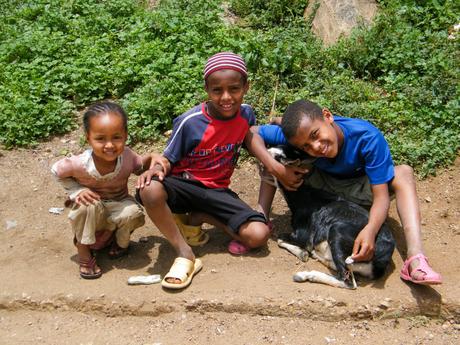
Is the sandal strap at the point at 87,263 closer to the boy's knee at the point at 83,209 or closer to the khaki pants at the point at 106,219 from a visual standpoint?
the khaki pants at the point at 106,219

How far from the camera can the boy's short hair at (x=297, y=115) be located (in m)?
3.31

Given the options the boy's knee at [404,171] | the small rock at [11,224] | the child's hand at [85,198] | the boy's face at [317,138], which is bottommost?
the small rock at [11,224]

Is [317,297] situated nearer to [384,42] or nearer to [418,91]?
[418,91]

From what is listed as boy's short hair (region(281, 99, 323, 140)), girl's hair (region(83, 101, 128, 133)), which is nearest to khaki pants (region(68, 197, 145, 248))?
girl's hair (region(83, 101, 128, 133))

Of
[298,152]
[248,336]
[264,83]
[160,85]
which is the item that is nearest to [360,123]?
[298,152]

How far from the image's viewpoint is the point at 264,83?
523 centimetres

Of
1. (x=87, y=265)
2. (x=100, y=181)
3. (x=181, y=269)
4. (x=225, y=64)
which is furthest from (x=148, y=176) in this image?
(x=225, y=64)

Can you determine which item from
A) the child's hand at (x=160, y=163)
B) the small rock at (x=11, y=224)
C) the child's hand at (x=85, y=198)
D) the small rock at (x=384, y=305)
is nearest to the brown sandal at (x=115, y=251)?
the child's hand at (x=85, y=198)

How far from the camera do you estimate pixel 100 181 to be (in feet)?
11.1

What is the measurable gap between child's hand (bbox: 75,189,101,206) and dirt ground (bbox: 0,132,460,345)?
0.55 metres

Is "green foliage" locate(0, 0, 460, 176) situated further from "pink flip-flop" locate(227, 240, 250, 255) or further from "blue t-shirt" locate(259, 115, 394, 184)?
"pink flip-flop" locate(227, 240, 250, 255)

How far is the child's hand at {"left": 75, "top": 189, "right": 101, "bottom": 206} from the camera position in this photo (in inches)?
128

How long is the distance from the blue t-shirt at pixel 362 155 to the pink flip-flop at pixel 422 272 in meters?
0.50

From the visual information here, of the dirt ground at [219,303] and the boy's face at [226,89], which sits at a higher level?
the boy's face at [226,89]
